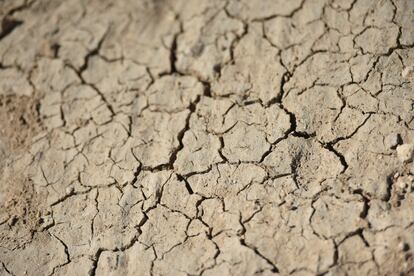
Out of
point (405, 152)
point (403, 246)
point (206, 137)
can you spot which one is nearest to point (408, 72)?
Result: point (405, 152)

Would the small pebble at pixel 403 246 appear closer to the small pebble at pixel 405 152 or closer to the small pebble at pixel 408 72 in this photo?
the small pebble at pixel 405 152

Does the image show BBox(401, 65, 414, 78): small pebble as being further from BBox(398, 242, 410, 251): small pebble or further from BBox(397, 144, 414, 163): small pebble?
BBox(398, 242, 410, 251): small pebble

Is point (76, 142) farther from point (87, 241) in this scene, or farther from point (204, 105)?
point (204, 105)

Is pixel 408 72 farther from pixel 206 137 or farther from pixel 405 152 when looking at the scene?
pixel 206 137

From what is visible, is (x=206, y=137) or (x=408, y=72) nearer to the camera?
(x=408, y=72)

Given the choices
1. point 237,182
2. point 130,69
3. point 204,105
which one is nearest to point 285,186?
point 237,182

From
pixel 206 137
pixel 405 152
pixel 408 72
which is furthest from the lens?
pixel 206 137
